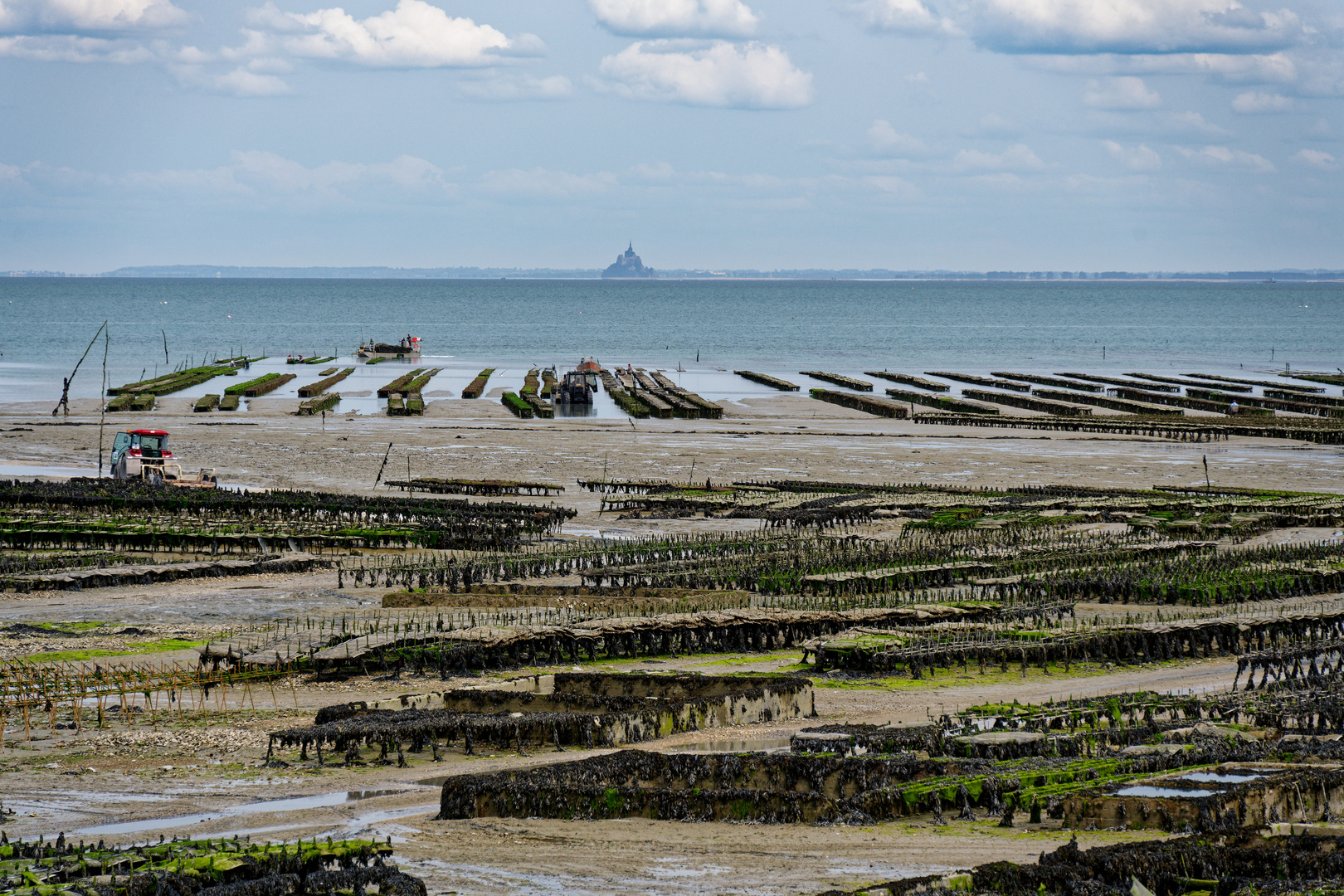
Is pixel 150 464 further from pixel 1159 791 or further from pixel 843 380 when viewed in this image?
pixel 843 380

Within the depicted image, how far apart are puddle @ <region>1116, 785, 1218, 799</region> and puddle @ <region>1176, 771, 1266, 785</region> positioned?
392 millimetres

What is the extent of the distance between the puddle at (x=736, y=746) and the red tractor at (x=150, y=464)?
3030 centimetres

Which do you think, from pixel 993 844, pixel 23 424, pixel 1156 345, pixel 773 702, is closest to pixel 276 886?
pixel 993 844

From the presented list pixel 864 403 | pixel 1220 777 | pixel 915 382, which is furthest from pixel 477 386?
pixel 1220 777

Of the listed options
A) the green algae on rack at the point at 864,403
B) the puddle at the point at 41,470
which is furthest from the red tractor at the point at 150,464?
the green algae on rack at the point at 864,403

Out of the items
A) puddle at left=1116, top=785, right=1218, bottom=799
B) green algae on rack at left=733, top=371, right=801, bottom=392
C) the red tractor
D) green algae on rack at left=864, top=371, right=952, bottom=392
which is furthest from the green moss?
green algae on rack at left=864, top=371, right=952, bottom=392

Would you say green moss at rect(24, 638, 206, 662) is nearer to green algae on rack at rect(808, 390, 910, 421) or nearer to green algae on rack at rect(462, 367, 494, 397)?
green algae on rack at rect(808, 390, 910, 421)

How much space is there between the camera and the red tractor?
46.4m

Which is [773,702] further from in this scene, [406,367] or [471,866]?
[406,367]

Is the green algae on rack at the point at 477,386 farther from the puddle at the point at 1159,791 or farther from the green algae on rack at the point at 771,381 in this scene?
the puddle at the point at 1159,791

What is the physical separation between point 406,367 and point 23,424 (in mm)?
51558

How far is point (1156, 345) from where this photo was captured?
529ft

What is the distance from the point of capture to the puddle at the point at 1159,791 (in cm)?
1580

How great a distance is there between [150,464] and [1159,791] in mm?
38489
